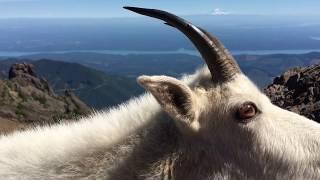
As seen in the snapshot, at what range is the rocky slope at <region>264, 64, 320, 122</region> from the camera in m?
19.0

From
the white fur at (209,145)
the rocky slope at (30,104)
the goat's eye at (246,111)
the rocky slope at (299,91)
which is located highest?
the goat's eye at (246,111)

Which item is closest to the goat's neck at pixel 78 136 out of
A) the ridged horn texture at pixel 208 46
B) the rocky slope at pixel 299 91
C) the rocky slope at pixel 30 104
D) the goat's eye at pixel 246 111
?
the ridged horn texture at pixel 208 46

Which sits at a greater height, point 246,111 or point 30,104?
point 246,111

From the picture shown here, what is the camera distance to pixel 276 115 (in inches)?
286

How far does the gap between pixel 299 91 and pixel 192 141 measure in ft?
49.1

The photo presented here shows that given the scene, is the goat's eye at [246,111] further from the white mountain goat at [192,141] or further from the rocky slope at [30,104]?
the rocky slope at [30,104]

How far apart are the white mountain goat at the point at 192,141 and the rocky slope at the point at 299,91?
1103cm

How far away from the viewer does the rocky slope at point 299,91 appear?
62.2 feet

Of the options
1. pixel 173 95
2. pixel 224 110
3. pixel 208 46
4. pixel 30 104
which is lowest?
pixel 30 104

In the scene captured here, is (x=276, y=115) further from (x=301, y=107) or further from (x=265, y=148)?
(x=301, y=107)

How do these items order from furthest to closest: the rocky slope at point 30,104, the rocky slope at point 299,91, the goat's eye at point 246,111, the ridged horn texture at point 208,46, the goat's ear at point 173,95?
the rocky slope at point 30,104
the rocky slope at point 299,91
the goat's eye at point 246,111
the ridged horn texture at point 208,46
the goat's ear at point 173,95

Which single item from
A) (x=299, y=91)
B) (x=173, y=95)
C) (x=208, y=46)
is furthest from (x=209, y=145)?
(x=299, y=91)

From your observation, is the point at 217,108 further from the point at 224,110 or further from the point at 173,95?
the point at 173,95

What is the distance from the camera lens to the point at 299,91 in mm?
21297
